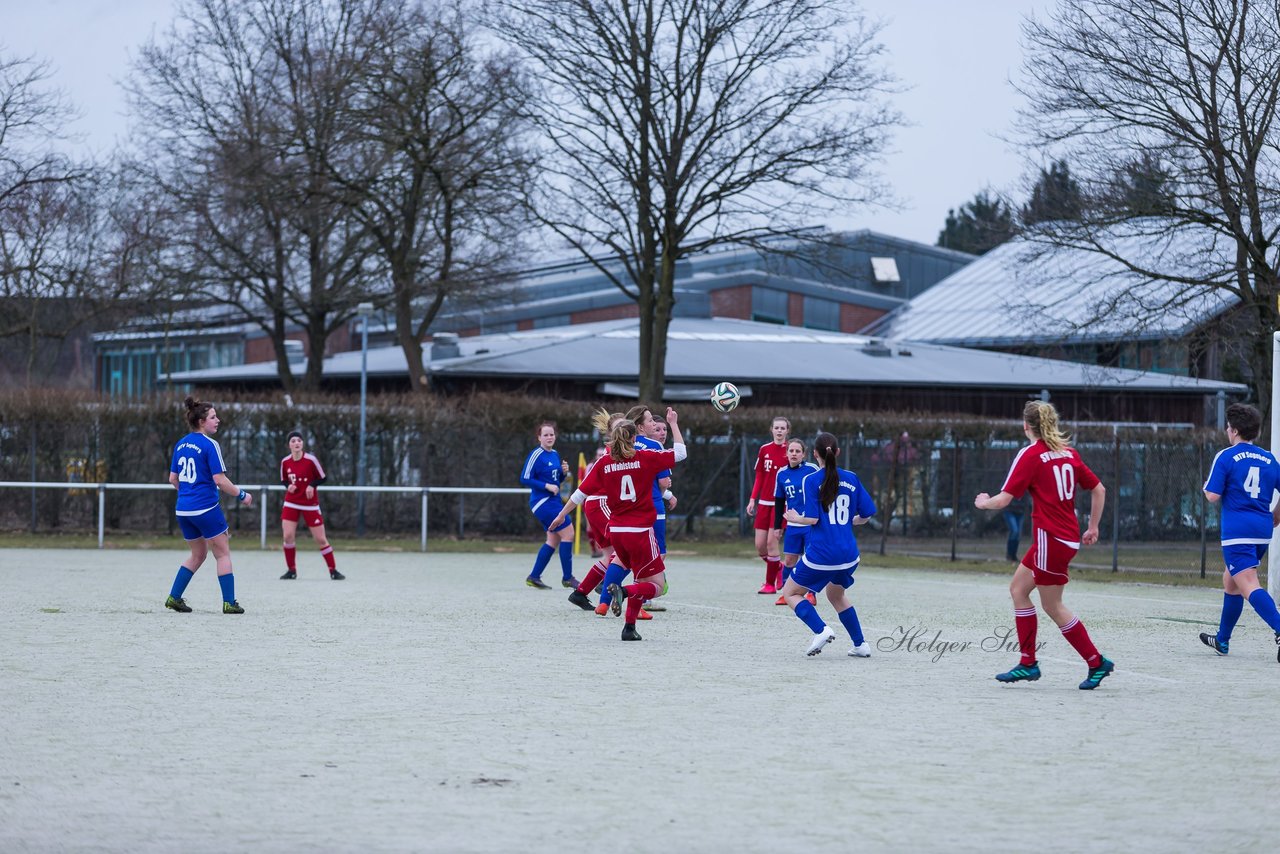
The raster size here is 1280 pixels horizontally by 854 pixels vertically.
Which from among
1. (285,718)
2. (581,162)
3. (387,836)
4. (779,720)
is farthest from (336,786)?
(581,162)

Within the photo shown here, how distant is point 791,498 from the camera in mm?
16547

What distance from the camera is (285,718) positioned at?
854cm

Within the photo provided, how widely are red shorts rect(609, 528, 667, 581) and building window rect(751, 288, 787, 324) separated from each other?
174ft

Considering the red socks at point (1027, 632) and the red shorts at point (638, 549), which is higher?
the red shorts at point (638, 549)

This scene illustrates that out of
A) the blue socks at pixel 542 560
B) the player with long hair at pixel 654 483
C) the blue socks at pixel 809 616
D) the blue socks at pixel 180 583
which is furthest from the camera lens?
the blue socks at pixel 542 560

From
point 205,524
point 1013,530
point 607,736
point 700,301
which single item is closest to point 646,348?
point 1013,530

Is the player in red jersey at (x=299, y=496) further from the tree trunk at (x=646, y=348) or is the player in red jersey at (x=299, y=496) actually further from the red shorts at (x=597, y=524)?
the tree trunk at (x=646, y=348)

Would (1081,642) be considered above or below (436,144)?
below

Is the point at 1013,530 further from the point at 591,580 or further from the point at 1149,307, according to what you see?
the point at 591,580

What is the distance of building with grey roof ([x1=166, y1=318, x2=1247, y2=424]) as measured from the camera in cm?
4409

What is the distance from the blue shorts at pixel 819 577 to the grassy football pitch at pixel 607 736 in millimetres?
560

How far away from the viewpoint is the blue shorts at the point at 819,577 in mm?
11609

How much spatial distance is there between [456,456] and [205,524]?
16429mm

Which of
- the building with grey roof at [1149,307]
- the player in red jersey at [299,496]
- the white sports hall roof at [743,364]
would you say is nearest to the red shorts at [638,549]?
the player in red jersey at [299,496]
